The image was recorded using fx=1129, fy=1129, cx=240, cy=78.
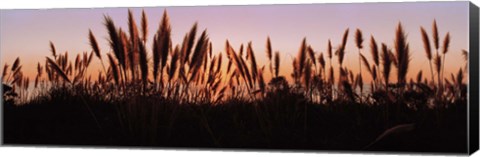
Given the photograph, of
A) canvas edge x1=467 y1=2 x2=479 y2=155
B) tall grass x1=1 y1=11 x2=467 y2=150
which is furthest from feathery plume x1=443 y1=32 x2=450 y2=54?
canvas edge x1=467 y1=2 x2=479 y2=155

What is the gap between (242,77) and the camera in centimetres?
805

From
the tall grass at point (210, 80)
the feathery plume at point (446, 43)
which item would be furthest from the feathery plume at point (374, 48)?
the feathery plume at point (446, 43)

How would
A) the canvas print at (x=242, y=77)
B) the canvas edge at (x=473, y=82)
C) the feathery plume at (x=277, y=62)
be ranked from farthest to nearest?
1. the feathery plume at (x=277, y=62)
2. the canvas print at (x=242, y=77)
3. the canvas edge at (x=473, y=82)

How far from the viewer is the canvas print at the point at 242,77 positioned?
770cm

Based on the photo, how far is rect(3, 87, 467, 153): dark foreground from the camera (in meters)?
7.71

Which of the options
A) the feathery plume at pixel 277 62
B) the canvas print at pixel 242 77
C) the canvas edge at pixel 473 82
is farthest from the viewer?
the feathery plume at pixel 277 62

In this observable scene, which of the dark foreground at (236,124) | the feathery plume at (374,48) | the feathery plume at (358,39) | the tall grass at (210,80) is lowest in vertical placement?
the dark foreground at (236,124)

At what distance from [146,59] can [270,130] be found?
1045 mm

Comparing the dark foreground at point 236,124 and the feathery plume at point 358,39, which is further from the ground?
the feathery plume at point 358,39

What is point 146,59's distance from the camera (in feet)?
26.8

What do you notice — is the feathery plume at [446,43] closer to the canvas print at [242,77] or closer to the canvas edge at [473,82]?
the canvas print at [242,77]

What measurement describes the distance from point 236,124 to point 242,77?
0.34m

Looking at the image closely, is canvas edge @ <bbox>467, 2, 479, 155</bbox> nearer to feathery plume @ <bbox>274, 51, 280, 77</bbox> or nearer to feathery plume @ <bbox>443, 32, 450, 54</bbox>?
feathery plume @ <bbox>443, 32, 450, 54</bbox>

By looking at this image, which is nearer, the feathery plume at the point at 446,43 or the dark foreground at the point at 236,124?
the feathery plume at the point at 446,43
